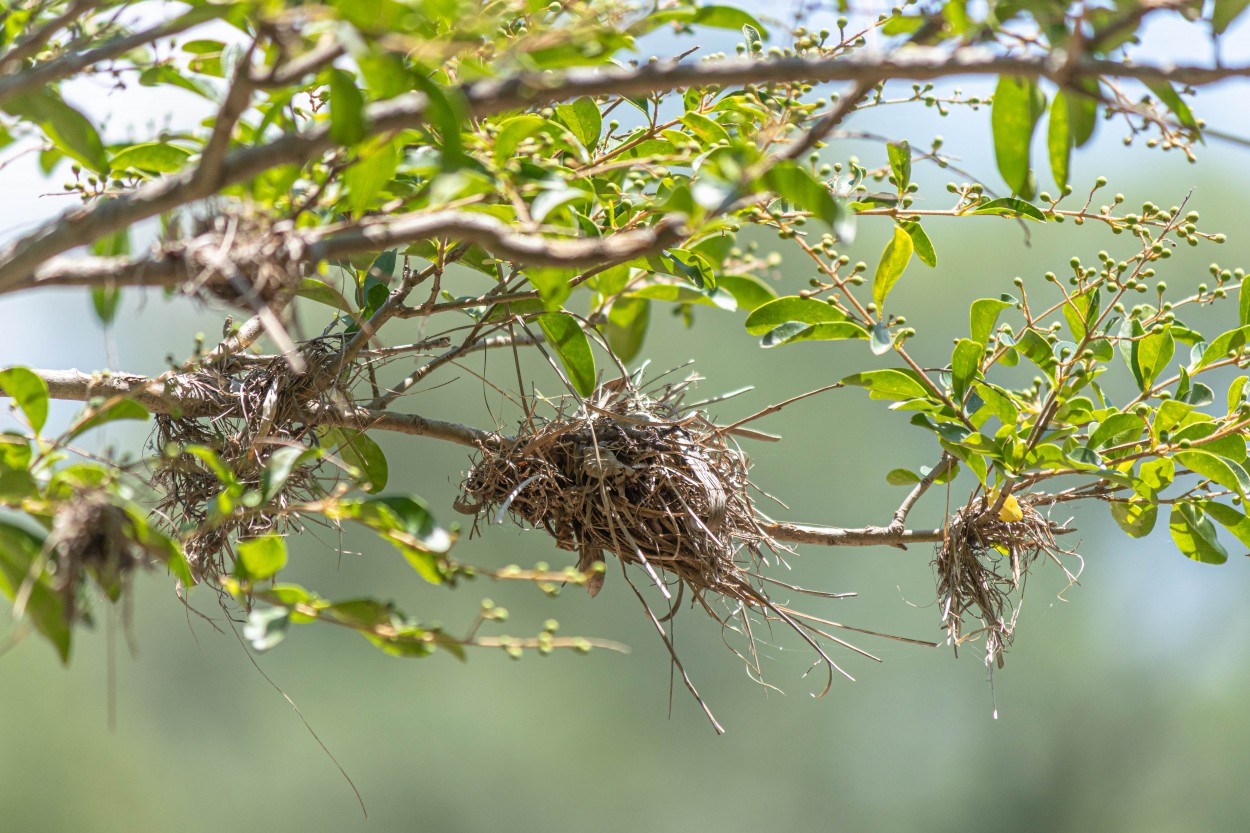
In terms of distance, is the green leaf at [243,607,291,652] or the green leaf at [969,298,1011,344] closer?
the green leaf at [243,607,291,652]

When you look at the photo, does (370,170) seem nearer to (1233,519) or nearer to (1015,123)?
(1015,123)

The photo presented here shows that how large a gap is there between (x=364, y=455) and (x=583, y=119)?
18.9 inches

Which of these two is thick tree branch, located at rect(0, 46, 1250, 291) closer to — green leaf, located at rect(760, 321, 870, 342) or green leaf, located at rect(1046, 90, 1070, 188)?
green leaf, located at rect(1046, 90, 1070, 188)

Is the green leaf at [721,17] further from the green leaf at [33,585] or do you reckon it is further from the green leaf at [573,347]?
the green leaf at [33,585]

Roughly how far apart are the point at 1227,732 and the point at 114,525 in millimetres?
5205

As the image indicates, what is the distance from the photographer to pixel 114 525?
1.94ft

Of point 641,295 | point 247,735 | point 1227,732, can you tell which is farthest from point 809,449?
point 641,295

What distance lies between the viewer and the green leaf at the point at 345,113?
0.53m

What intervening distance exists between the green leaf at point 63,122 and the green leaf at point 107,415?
157mm

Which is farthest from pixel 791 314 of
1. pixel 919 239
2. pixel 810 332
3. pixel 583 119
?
pixel 583 119

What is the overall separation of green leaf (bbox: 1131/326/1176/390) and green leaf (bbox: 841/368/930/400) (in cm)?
22

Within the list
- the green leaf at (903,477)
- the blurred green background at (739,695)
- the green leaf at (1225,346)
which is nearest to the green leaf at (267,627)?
the green leaf at (903,477)

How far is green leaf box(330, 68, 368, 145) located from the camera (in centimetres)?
53

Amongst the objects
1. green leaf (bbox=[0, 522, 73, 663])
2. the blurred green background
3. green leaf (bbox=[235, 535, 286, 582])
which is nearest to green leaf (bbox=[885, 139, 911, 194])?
green leaf (bbox=[235, 535, 286, 582])
